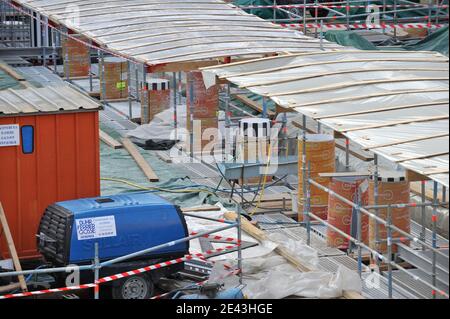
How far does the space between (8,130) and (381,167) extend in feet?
27.3

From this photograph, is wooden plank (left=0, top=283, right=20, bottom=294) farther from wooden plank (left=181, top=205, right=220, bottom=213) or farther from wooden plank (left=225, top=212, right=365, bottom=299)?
wooden plank (left=181, top=205, right=220, bottom=213)

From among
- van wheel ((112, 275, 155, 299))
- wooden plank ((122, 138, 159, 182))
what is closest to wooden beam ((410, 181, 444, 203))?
wooden plank ((122, 138, 159, 182))

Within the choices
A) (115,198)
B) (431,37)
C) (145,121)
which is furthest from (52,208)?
(431,37)

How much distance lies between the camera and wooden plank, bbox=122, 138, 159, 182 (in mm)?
25188

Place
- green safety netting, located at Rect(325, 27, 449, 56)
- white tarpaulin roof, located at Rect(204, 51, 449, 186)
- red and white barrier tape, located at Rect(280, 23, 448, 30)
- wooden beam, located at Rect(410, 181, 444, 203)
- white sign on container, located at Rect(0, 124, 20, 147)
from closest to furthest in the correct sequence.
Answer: white tarpaulin roof, located at Rect(204, 51, 449, 186) < white sign on container, located at Rect(0, 124, 20, 147) < wooden beam, located at Rect(410, 181, 444, 203) < green safety netting, located at Rect(325, 27, 449, 56) < red and white barrier tape, located at Rect(280, 23, 448, 30)

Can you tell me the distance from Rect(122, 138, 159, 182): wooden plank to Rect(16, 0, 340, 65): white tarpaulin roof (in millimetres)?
2313

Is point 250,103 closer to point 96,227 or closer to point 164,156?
point 164,156

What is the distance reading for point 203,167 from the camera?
26828 mm

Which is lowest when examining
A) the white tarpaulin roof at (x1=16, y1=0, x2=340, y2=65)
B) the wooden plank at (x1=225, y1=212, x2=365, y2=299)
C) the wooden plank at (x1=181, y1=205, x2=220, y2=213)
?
the wooden plank at (x1=225, y1=212, x2=365, y2=299)

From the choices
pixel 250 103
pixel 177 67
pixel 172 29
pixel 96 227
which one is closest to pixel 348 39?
pixel 250 103

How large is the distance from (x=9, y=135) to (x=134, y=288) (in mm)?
3328

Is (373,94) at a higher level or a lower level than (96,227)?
higher

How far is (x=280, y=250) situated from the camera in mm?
20312

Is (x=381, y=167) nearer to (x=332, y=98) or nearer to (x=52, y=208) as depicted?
(x=332, y=98)
